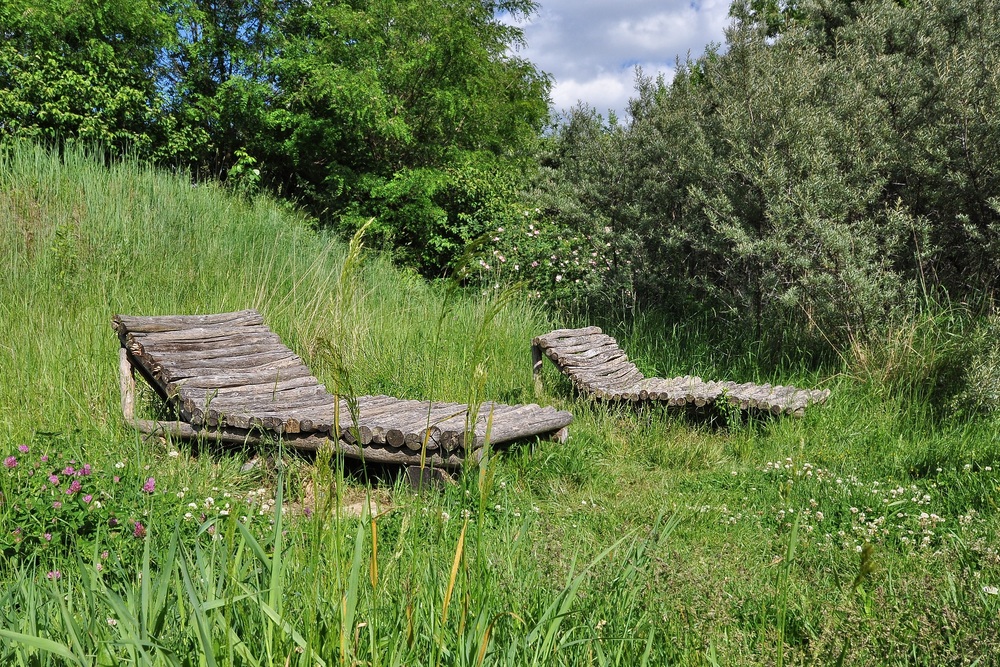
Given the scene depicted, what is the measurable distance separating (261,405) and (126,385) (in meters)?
0.77

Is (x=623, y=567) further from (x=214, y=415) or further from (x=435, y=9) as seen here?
(x=435, y=9)

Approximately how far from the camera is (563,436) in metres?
4.71

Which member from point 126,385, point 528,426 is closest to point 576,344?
point 528,426

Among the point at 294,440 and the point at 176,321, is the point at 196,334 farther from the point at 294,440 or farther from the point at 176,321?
the point at 294,440

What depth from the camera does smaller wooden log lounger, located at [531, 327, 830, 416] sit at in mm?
4988

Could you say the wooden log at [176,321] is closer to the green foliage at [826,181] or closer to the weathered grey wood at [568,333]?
the weathered grey wood at [568,333]

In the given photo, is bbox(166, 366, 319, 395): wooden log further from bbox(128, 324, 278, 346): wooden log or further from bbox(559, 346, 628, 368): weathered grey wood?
bbox(559, 346, 628, 368): weathered grey wood

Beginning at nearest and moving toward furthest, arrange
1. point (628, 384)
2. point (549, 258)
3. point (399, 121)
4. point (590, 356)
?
point (628, 384)
point (590, 356)
point (549, 258)
point (399, 121)

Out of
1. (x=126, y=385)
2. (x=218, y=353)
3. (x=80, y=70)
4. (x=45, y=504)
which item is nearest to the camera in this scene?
(x=45, y=504)

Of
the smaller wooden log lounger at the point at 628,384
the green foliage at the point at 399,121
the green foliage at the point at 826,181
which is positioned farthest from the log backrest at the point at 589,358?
the green foliage at the point at 399,121

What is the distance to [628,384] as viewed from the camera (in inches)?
231

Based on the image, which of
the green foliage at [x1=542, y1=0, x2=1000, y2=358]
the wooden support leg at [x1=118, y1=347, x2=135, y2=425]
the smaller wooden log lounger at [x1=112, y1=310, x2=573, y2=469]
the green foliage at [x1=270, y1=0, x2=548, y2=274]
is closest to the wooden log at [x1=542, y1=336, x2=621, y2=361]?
the smaller wooden log lounger at [x1=112, y1=310, x2=573, y2=469]

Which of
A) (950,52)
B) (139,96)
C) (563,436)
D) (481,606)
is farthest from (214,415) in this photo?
(139,96)

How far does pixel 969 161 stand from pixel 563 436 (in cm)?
405
